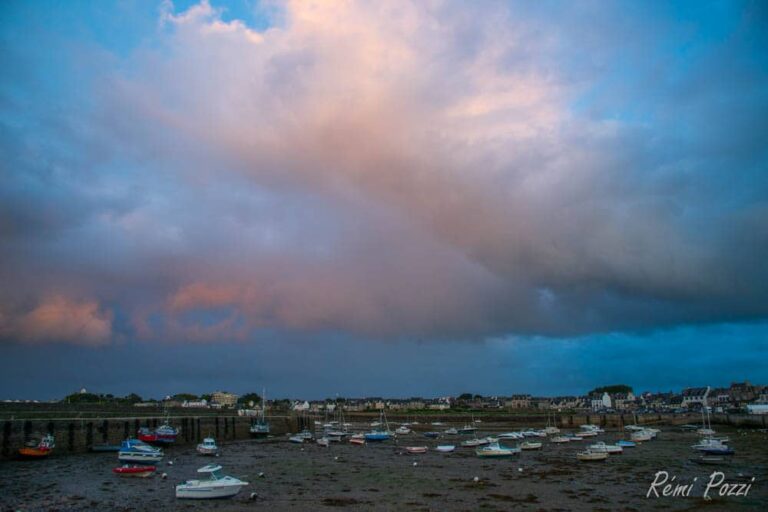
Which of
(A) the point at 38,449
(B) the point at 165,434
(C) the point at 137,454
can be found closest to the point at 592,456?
(C) the point at 137,454

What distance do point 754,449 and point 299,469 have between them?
56.0m

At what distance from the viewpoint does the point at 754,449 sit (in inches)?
2616

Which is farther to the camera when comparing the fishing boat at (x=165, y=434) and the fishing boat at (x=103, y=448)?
the fishing boat at (x=165, y=434)

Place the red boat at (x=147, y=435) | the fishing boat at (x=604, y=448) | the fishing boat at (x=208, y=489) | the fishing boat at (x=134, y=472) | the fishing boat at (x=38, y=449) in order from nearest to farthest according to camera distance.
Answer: the fishing boat at (x=208, y=489), the fishing boat at (x=134, y=472), the fishing boat at (x=38, y=449), the fishing boat at (x=604, y=448), the red boat at (x=147, y=435)

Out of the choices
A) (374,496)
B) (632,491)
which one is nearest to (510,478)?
(632,491)

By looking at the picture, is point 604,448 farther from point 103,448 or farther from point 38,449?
point 38,449
